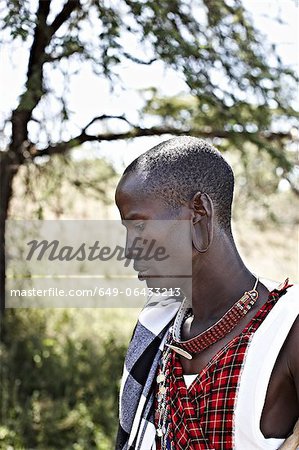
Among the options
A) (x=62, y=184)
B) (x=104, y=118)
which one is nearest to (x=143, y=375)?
(x=104, y=118)

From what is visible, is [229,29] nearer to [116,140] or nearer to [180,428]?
[116,140]

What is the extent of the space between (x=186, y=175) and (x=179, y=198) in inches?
2.0

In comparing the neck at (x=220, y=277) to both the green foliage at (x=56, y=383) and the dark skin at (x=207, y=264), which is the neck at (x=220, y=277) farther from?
the green foliage at (x=56, y=383)

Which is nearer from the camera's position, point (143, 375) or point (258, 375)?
point (258, 375)

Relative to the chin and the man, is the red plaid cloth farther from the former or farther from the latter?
the chin

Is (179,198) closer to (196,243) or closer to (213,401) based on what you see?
(196,243)

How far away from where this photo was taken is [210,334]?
1.46 metres

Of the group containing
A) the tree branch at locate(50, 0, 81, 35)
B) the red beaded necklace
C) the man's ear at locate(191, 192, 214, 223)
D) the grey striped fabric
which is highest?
the tree branch at locate(50, 0, 81, 35)

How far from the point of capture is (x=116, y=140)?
5184 mm

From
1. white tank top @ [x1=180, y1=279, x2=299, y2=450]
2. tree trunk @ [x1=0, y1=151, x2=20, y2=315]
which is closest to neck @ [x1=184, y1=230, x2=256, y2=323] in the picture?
white tank top @ [x1=180, y1=279, x2=299, y2=450]

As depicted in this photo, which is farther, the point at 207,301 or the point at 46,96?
the point at 46,96

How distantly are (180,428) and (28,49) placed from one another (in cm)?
367

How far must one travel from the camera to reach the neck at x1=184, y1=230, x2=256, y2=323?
1.46 m

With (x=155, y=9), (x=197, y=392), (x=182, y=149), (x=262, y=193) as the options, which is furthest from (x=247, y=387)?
(x=262, y=193)
